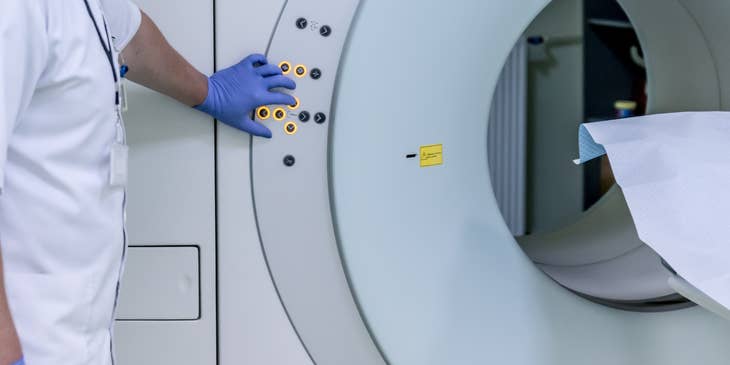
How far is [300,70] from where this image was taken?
958 mm

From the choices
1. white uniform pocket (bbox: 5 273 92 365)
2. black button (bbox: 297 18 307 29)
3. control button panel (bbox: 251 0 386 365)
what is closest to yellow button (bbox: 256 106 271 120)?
control button panel (bbox: 251 0 386 365)

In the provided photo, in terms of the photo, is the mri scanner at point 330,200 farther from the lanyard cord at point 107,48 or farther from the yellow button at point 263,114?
the lanyard cord at point 107,48

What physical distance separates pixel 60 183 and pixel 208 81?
27cm

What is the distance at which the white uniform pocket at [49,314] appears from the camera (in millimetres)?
728

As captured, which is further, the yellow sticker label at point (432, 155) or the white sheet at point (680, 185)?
the yellow sticker label at point (432, 155)

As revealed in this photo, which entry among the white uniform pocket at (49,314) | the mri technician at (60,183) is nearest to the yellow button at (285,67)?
the mri technician at (60,183)

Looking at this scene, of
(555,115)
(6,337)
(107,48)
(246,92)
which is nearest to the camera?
(6,337)

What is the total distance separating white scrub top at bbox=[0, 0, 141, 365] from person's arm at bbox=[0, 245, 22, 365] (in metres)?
0.08

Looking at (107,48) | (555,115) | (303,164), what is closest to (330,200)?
(303,164)

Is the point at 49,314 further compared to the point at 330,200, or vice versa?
the point at 330,200

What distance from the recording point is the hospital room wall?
2.53 m

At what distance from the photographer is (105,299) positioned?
806 millimetres

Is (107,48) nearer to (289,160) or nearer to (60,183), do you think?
(60,183)

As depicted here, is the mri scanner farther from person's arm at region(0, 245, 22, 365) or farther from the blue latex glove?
person's arm at region(0, 245, 22, 365)
